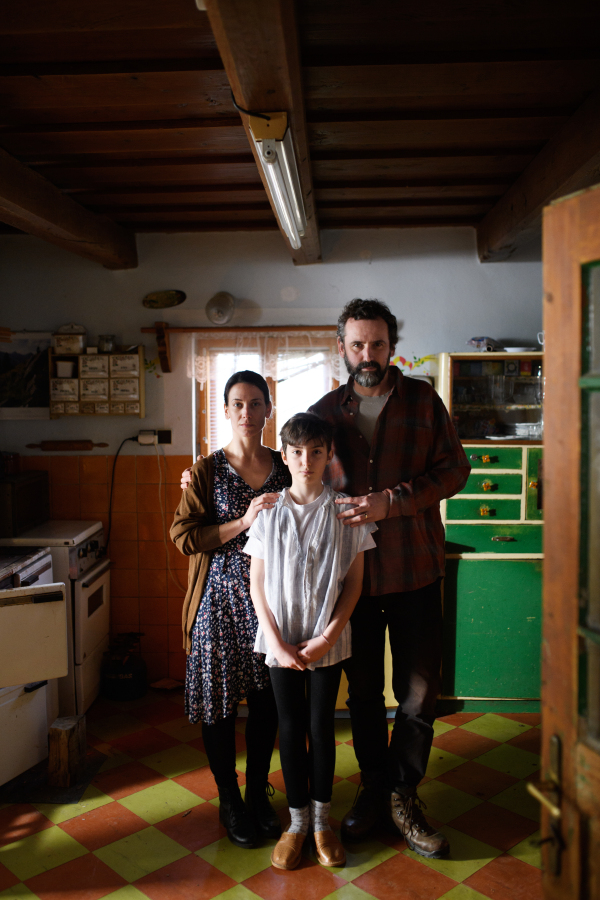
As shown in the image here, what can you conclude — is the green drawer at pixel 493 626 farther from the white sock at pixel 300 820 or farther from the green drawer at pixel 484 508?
the white sock at pixel 300 820

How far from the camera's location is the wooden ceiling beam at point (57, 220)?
2672 millimetres

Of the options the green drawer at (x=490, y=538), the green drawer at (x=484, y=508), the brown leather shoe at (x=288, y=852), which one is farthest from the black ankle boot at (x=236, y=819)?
the green drawer at (x=484, y=508)

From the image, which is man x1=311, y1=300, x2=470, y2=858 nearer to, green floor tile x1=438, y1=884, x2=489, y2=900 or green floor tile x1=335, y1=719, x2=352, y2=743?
green floor tile x1=438, y1=884, x2=489, y2=900

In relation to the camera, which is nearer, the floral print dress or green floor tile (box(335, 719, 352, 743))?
the floral print dress

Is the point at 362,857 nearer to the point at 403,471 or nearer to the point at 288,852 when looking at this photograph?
the point at 288,852

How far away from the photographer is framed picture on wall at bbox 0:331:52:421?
393cm

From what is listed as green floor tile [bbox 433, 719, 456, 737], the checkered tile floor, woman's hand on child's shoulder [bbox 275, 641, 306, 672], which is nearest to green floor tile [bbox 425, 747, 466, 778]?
the checkered tile floor

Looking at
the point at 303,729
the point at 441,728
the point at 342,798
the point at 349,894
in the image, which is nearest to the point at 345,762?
the point at 342,798

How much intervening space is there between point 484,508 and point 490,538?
17 cm

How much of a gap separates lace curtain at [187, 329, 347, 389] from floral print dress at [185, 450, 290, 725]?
66.1 inches

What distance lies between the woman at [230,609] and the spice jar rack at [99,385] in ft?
5.56

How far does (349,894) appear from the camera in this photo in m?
2.09

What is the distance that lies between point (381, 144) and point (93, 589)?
2710 mm

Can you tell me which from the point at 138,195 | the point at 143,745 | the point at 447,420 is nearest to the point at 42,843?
the point at 143,745
